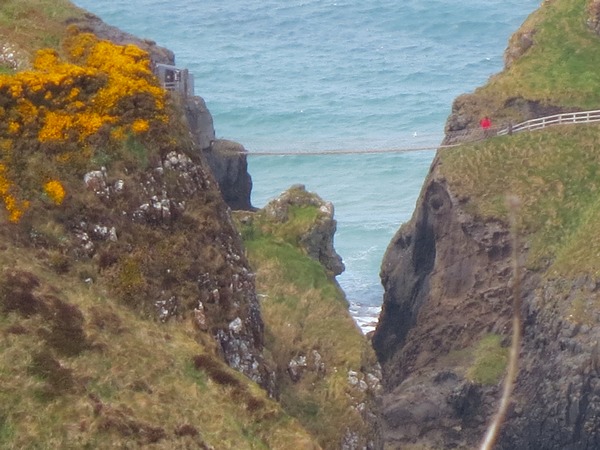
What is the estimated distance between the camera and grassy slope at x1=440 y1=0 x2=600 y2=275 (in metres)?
48.5

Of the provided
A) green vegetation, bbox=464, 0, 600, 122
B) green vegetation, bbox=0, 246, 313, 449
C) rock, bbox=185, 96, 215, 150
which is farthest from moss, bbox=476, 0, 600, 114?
green vegetation, bbox=0, 246, 313, 449

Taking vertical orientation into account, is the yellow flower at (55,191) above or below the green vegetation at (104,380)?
above

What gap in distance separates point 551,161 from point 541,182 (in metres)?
1.30

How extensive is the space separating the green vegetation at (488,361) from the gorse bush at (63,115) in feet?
62.1

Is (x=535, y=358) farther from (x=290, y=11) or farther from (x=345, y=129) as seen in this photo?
(x=290, y=11)

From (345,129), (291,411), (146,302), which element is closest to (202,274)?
(146,302)

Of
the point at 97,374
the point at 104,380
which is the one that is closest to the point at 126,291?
the point at 97,374

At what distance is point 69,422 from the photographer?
2338 centimetres

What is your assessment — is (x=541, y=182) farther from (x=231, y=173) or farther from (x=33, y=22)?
(x=33, y=22)

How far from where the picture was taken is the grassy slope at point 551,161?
4847 centimetres

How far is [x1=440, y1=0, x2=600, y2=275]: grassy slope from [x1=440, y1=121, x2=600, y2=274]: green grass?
0.04m

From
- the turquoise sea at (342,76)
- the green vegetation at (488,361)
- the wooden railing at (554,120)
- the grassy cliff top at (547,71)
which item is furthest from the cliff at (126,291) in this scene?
the turquoise sea at (342,76)

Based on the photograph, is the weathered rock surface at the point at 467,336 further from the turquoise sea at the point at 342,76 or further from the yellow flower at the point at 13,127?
the turquoise sea at the point at 342,76

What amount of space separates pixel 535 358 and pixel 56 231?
2143 centimetres
